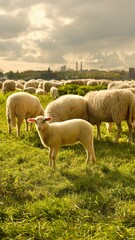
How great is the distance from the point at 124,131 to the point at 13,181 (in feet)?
24.2

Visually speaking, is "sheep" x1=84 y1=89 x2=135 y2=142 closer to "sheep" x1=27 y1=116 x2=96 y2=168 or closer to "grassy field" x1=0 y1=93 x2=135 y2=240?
"grassy field" x1=0 y1=93 x2=135 y2=240

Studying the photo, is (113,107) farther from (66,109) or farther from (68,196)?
(68,196)

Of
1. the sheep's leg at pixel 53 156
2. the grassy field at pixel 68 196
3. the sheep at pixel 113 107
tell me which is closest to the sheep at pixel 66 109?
the sheep at pixel 113 107

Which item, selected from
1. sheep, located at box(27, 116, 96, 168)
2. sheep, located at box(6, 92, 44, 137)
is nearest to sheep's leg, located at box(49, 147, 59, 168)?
sheep, located at box(27, 116, 96, 168)

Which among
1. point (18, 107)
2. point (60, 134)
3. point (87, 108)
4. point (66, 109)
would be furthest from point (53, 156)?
point (18, 107)

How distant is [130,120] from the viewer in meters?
10.9

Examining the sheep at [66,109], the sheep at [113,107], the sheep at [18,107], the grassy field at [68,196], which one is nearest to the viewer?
the grassy field at [68,196]

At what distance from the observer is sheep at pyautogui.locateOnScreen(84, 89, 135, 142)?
424 inches

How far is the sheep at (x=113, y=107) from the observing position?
35.3ft

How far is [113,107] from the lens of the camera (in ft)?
35.5

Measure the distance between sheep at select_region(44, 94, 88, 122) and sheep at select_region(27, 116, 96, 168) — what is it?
253 centimetres

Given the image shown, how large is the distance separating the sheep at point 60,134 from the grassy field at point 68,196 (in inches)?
16.1

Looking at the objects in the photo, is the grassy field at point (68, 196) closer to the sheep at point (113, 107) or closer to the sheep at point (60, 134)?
the sheep at point (60, 134)

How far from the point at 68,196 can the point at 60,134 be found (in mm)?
2436
